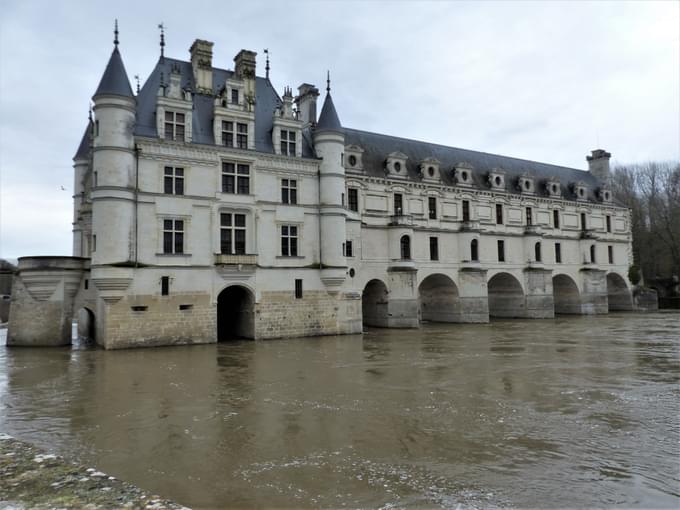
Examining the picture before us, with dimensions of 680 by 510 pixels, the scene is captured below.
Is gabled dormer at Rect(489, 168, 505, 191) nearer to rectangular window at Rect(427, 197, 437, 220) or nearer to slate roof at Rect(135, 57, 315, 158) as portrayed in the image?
rectangular window at Rect(427, 197, 437, 220)

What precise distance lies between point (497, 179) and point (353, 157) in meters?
12.9

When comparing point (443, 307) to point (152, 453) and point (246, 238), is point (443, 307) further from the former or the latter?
point (152, 453)

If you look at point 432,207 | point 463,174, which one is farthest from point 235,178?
point 463,174

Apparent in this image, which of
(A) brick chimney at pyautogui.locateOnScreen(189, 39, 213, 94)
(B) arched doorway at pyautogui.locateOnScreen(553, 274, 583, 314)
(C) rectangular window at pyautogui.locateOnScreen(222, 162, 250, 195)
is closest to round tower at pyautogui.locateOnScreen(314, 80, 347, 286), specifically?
(C) rectangular window at pyautogui.locateOnScreen(222, 162, 250, 195)

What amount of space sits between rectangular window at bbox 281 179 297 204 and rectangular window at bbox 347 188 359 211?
491 centimetres

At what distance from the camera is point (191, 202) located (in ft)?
78.0

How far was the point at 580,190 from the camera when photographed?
143ft

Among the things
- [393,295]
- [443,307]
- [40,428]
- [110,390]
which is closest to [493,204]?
[443,307]

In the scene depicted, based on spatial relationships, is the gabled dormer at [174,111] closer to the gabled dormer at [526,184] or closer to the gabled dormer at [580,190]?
the gabled dormer at [526,184]

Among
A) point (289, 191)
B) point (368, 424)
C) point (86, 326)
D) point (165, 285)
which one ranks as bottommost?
point (368, 424)

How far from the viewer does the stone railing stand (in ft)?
78.2

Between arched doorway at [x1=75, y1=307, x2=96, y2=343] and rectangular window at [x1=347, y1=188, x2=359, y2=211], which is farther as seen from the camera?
rectangular window at [x1=347, y1=188, x2=359, y2=211]

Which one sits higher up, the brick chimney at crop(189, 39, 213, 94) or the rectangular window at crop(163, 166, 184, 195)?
the brick chimney at crop(189, 39, 213, 94)

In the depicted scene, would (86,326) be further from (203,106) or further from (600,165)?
(600,165)
